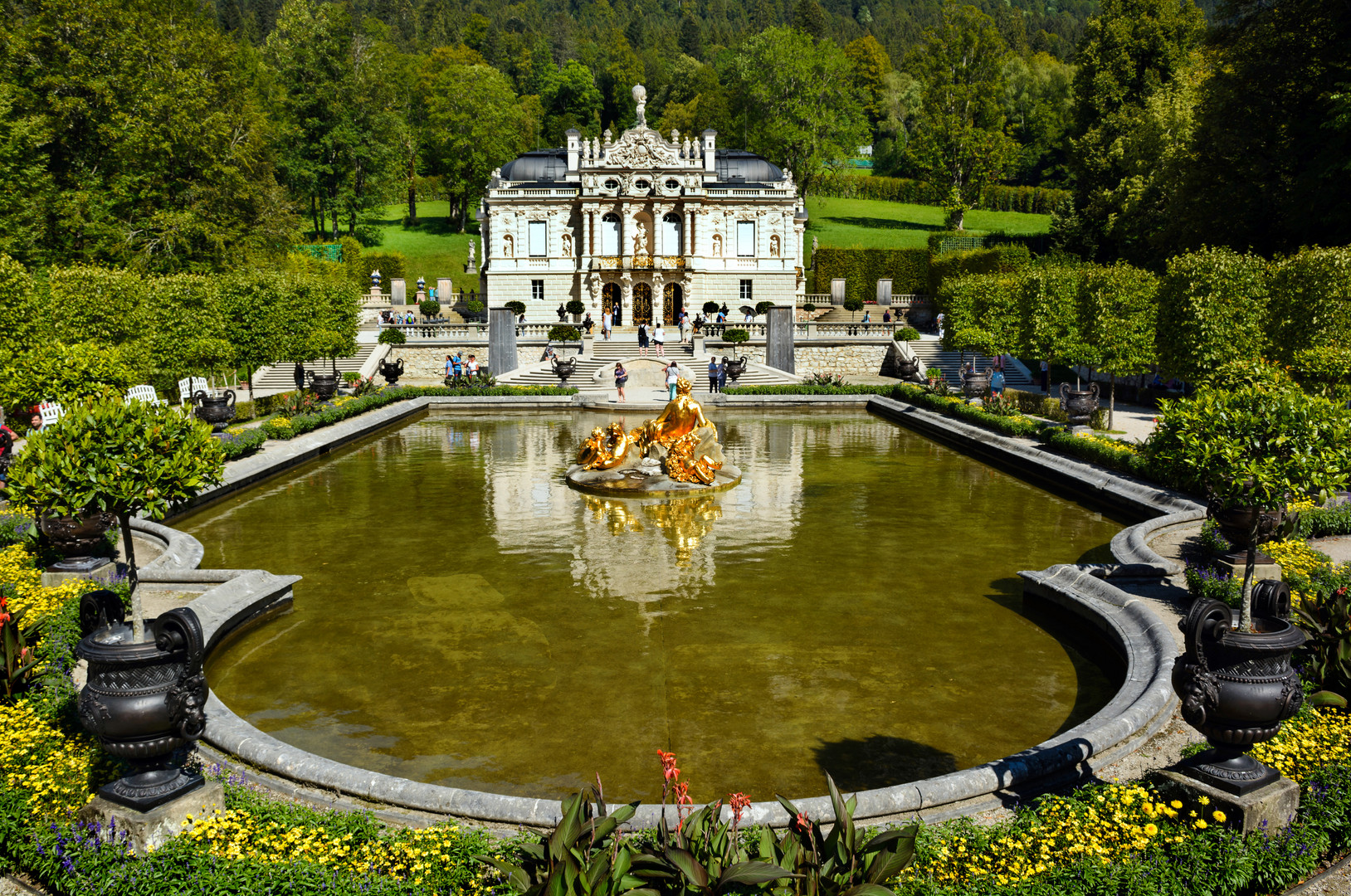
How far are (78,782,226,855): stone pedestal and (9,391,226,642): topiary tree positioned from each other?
272 centimetres

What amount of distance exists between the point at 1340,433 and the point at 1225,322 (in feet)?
59.4

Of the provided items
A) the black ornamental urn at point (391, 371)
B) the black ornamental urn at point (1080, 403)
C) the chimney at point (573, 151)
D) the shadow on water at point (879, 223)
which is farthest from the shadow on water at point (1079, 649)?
the shadow on water at point (879, 223)

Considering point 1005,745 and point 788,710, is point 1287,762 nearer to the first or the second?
point 1005,745

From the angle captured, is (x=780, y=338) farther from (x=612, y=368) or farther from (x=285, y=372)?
(x=285, y=372)

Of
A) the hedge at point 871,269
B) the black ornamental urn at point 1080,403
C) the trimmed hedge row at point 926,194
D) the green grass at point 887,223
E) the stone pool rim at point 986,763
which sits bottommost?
the stone pool rim at point 986,763

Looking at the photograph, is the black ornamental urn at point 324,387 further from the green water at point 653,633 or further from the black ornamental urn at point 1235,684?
the black ornamental urn at point 1235,684

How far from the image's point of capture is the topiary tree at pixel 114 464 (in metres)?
9.70

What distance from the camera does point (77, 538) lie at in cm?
1377

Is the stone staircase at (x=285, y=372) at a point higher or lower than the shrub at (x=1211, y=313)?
lower

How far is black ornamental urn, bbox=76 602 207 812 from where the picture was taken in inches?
287

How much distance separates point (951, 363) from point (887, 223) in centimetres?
4361

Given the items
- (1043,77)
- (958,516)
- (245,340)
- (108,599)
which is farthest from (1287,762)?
Answer: (1043,77)

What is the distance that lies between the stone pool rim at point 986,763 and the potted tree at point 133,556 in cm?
136

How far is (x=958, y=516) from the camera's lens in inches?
802
